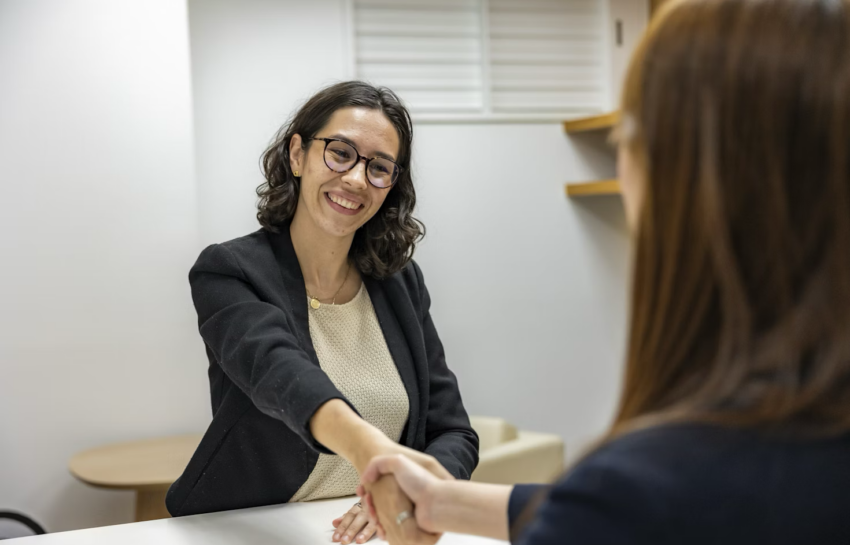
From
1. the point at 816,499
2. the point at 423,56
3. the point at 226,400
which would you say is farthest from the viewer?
the point at 423,56

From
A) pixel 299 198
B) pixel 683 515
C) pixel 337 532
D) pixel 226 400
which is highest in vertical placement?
pixel 299 198

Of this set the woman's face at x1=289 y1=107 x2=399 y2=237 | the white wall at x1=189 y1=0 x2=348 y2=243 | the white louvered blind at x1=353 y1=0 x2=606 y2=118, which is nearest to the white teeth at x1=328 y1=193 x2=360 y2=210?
the woman's face at x1=289 y1=107 x2=399 y2=237

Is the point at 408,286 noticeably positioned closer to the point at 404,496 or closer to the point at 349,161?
the point at 349,161

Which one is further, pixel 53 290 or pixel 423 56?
pixel 423 56

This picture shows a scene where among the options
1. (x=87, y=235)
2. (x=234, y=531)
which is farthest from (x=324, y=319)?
(x=87, y=235)

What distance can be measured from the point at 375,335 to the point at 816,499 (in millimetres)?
1297

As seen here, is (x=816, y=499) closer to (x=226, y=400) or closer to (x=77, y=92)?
(x=226, y=400)

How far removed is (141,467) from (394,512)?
1.97 m

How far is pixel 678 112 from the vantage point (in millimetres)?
667

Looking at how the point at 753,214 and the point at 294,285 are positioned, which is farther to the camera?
the point at 294,285

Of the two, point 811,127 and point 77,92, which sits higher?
point 77,92

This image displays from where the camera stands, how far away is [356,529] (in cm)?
141

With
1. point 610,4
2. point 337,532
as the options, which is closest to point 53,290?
point 337,532

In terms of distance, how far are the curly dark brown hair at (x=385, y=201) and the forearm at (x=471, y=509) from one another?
76 centimetres
